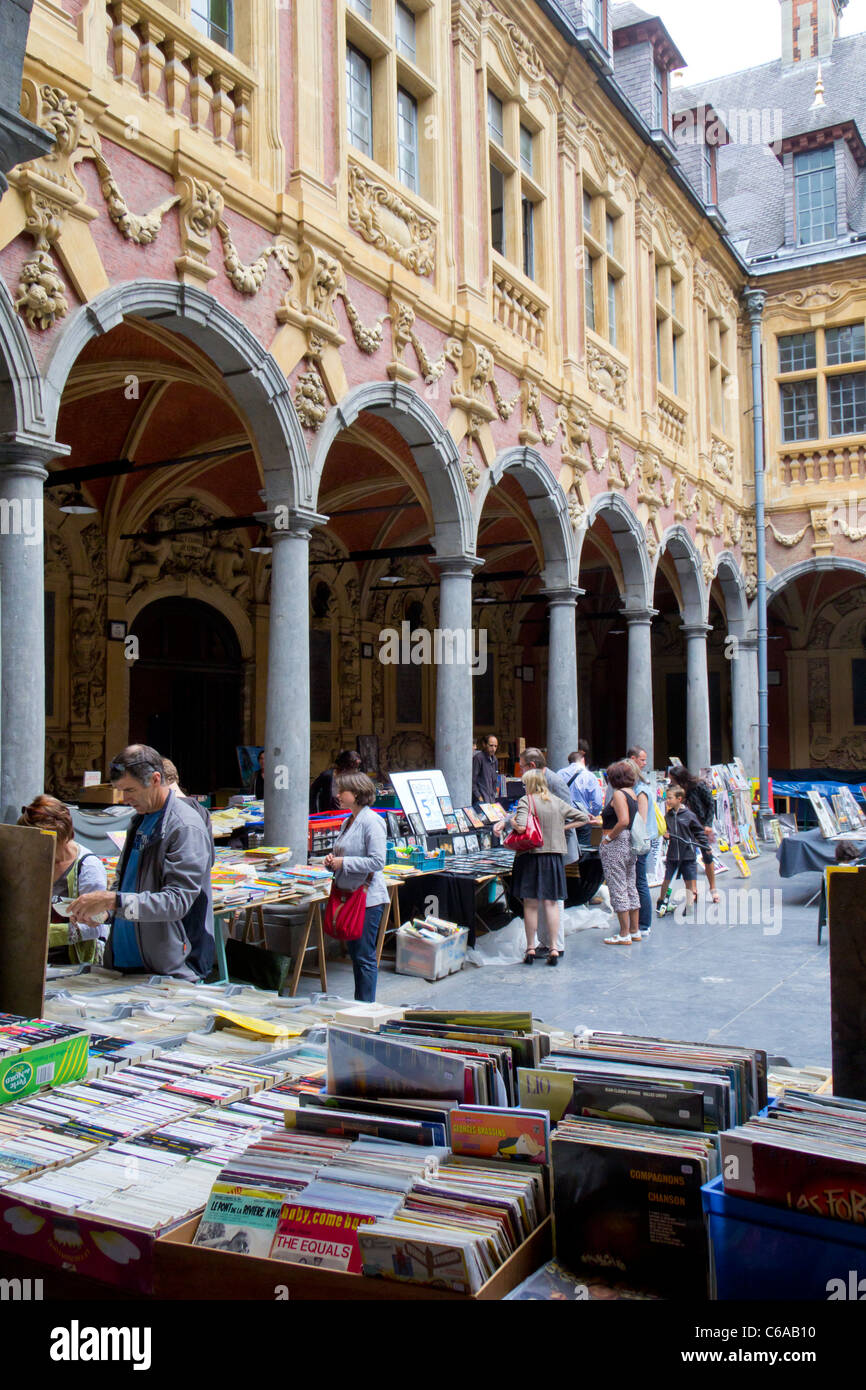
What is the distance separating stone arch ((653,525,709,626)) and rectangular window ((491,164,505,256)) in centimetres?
637

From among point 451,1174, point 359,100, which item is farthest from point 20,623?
point 359,100

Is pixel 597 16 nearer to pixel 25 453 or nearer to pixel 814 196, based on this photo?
pixel 814 196

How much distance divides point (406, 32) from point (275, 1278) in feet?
38.2

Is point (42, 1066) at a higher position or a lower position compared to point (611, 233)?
lower

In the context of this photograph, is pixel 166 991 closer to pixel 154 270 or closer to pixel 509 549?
pixel 154 270

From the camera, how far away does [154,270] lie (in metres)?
7.13

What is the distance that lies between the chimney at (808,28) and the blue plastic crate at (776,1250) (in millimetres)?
27835

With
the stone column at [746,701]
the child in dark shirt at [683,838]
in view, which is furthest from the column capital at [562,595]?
the stone column at [746,701]

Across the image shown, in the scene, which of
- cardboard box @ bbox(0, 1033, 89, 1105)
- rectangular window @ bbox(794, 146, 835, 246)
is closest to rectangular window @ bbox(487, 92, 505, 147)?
rectangular window @ bbox(794, 146, 835, 246)

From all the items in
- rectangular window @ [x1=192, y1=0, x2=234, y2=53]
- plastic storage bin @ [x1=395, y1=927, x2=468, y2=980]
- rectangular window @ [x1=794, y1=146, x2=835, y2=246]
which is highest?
rectangular window @ [x1=794, y1=146, x2=835, y2=246]

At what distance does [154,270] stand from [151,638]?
320 inches

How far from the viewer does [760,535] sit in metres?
19.9

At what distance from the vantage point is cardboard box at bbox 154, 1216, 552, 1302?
6.38ft

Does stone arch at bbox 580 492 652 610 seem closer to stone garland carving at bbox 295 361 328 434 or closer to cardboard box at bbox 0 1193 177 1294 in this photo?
stone garland carving at bbox 295 361 328 434
